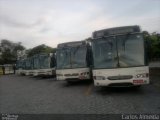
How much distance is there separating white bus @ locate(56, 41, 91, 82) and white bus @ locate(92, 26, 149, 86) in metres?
4.50

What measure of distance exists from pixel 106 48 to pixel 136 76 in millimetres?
1964

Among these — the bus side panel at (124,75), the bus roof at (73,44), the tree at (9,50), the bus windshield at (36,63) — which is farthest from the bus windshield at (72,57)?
the tree at (9,50)

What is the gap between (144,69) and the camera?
11375mm

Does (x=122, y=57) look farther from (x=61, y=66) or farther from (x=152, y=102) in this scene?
(x=61, y=66)

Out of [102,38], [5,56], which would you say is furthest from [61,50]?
[5,56]

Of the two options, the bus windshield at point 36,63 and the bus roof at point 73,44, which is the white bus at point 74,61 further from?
the bus windshield at point 36,63

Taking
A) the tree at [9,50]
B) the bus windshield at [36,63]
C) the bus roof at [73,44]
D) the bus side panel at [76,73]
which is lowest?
the bus side panel at [76,73]

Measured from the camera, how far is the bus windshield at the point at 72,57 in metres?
17.0

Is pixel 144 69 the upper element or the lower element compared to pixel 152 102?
upper

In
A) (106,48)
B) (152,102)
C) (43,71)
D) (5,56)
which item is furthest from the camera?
(5,56)

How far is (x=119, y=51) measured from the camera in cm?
1189

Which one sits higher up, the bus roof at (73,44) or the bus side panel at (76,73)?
the bus roof at (73,44)

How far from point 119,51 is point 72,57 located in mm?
5802

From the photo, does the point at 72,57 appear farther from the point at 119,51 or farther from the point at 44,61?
the point at 44,61
